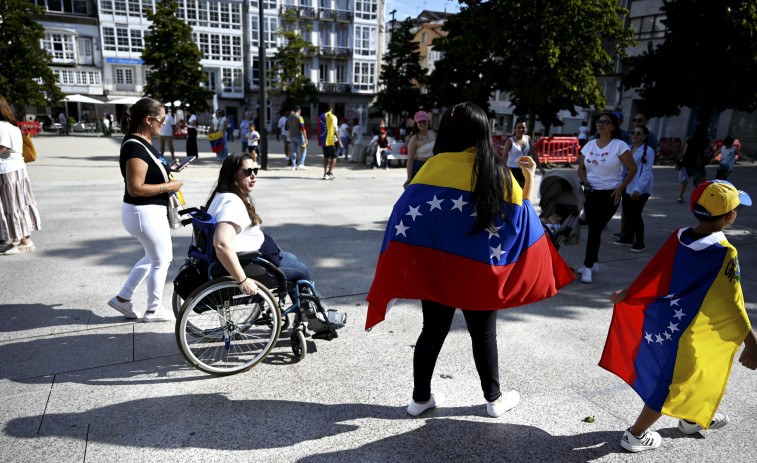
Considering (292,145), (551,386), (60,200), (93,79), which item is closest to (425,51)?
(93,79)

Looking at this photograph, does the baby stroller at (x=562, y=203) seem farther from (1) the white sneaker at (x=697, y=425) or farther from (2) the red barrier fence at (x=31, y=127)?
(2) the red barrier fence at (x=31, y=127)

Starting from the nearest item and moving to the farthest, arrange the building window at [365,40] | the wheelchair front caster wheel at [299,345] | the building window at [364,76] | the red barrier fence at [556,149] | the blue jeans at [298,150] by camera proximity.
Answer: the wheelchair front caster wheel at [299,345], the blue jeans at [298,150], the red barrier fence at [556,149], the building window at [365,40], the building window at [364,76]

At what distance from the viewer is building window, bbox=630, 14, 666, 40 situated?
34.6 meters

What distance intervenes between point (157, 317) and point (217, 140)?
47.6 ft

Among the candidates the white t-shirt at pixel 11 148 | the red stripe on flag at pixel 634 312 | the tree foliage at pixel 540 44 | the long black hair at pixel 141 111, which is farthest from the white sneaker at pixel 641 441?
the tree foliage at pixel 540 44

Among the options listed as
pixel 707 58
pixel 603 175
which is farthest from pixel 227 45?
pixel 603 175

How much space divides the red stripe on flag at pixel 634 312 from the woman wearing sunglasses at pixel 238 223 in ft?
7.28

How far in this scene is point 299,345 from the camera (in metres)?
3.85

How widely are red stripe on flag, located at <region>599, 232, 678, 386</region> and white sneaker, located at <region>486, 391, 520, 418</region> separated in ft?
2.04

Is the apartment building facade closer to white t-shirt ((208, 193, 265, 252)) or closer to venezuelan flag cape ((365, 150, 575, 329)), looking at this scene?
white t-shirt ((208, 193, 265, 252))

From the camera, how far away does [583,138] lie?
21.5 m

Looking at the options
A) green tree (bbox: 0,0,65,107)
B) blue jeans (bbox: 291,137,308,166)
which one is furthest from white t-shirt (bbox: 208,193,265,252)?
green tree (bbox: 0,0,65,107)

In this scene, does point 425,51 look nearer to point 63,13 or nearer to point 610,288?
point 63,13

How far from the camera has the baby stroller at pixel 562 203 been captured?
5793 mm
